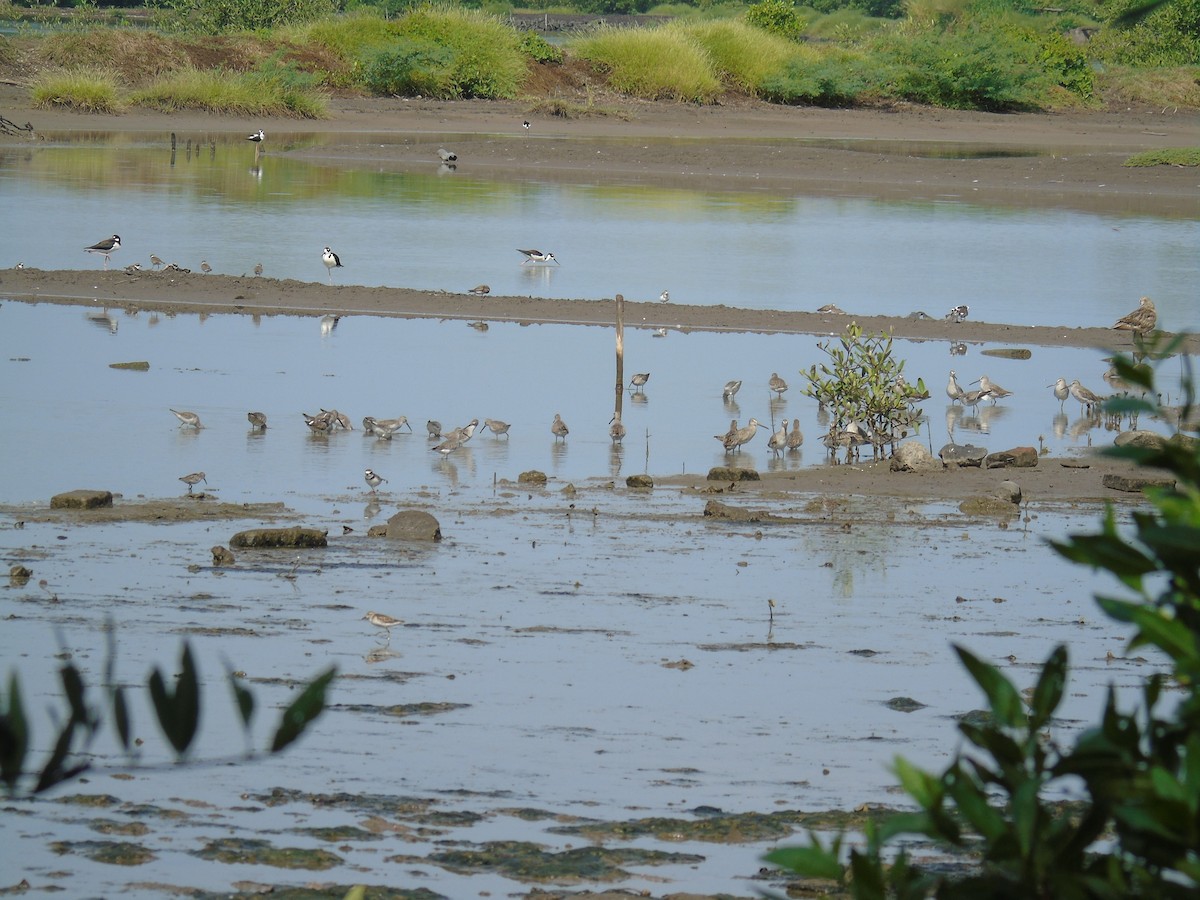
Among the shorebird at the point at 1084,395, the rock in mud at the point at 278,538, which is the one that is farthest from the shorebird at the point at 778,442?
the rock in mud at the point at 278,538

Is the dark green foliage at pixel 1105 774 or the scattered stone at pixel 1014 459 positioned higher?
the scattered stone at pixel 1014 459

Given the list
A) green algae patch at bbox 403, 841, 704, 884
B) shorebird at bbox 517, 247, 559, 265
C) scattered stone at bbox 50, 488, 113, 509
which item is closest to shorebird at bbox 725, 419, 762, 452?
scattered stone at bbox 50, 488, 113, 509

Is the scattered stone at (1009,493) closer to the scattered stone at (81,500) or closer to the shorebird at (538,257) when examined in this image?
the scattered stone at (81,500)

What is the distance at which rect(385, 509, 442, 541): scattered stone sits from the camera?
10938mm

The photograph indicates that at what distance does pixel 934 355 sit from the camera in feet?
65.2

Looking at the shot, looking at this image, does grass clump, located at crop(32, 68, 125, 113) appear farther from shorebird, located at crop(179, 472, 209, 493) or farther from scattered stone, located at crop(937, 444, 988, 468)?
scattered stone, located at crop(937, 444, 988, 468)

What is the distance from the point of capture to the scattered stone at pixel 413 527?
431 inches

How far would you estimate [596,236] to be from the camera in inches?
1131

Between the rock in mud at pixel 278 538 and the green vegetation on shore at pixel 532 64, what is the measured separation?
3686cm

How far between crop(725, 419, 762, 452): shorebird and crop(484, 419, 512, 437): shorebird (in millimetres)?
1856

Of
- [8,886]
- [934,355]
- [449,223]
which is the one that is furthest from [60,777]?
[449,223]

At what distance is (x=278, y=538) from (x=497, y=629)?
1.98 metres

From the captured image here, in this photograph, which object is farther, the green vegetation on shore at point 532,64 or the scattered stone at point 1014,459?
the green vegetation on shore at point 532,64

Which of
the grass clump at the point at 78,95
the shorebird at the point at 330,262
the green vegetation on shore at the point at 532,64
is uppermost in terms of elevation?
the green vegetation on shore at the point at 532,64
